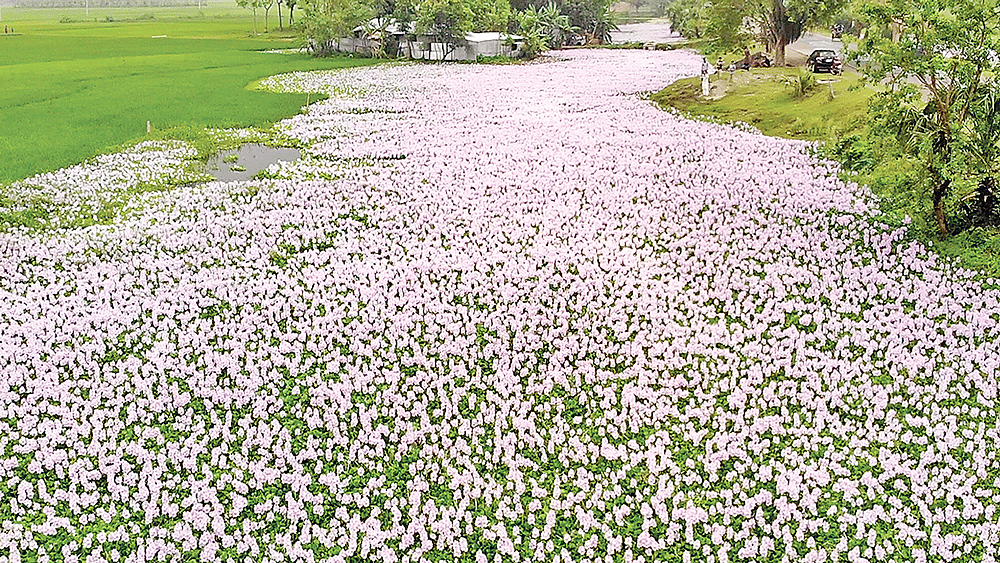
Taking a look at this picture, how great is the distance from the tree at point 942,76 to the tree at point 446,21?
54.8 m

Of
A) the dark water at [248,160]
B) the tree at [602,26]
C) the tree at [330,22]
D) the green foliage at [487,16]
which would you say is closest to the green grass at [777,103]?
the dark water at [248,160]

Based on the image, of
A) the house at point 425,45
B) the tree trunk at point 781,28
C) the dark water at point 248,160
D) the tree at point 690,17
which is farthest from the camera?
the house at point 425,45

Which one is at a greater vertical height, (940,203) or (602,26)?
(602,26)

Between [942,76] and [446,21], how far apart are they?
187ft

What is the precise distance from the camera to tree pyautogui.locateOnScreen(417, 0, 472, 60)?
62781mm

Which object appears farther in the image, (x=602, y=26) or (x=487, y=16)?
(x=602, y=26)

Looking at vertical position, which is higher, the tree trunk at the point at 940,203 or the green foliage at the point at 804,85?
the green foliage at the point at 804,85

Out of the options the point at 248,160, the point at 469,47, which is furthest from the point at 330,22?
the point at 248,160

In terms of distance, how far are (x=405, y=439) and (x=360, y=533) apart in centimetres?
140

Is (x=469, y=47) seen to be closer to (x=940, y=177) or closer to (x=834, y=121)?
(x=834, y=121)

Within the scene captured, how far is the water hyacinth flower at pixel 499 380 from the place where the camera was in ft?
23.5

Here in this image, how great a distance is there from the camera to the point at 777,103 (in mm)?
27984

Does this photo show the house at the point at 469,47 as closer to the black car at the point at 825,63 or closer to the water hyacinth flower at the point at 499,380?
the black car at the point at 825,63

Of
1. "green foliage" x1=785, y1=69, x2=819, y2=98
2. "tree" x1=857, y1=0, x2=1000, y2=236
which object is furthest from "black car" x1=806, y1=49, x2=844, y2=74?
"tree" x1=857, y1=0, x2=1000, y2=236
